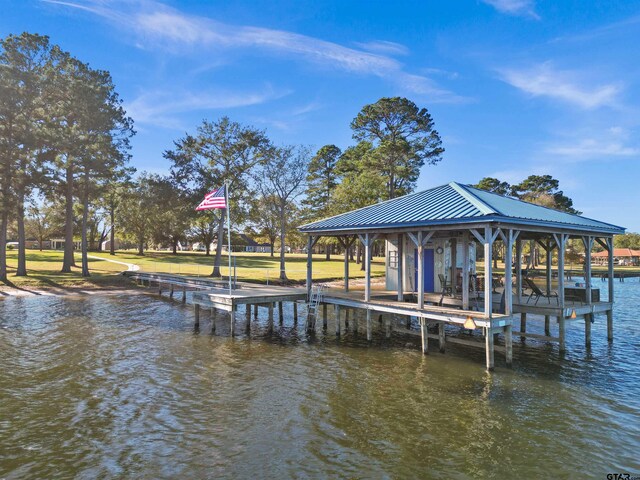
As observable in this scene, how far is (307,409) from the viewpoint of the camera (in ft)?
32.7

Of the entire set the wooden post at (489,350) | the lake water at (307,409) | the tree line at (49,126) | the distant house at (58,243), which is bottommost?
the lake water at (307,409)

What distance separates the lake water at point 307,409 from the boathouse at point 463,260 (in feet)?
5.01

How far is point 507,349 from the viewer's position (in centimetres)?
1343

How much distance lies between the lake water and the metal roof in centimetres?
471

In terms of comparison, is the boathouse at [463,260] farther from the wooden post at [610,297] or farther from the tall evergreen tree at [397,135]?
the tall evergreen tree at [397,135]

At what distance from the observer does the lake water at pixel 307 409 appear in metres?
7.49

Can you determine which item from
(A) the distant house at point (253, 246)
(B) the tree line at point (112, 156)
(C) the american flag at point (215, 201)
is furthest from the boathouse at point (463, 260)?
(A) the distant house at point (253, 246)

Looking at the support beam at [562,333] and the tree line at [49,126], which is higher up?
the tree line at [49,126]

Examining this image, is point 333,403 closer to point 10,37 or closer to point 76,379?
point 76,379

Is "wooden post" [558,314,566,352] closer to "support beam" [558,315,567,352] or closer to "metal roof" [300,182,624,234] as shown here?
"support beam" [558,315,567,352]

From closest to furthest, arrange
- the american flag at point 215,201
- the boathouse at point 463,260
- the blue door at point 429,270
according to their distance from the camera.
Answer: the boathouse at point 463,260
the american flag at point 215,201
the blue door at point 429,270

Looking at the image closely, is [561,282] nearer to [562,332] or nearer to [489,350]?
[562,332]

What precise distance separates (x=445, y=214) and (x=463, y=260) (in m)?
3.52

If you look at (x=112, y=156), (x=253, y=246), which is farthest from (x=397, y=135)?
(x=253, y=246)
